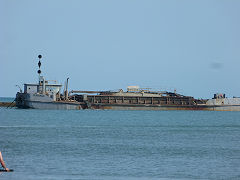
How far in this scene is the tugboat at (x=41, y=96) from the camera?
103125 mm

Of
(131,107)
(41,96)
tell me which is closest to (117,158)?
(41,96)

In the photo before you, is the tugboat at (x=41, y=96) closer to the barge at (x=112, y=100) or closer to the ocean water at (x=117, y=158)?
the barge at (x=112, y=100)

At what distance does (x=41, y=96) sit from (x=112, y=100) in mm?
18712

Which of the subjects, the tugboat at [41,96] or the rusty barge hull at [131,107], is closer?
the tugboat at [41,96]

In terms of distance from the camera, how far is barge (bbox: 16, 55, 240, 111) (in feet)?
342

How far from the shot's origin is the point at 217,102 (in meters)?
120

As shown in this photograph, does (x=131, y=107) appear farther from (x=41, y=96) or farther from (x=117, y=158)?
(x=117, y=158)

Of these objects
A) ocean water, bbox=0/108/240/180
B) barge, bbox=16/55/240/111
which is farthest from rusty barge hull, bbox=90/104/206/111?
ocean water, bbox=0/108/240/180

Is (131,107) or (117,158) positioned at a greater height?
(131,107)

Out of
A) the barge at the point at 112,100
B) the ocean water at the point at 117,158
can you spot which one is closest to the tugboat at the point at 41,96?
the barge at the point at 112,100

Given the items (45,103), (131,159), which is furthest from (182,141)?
(45,103)

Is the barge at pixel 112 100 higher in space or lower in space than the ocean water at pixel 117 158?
higher

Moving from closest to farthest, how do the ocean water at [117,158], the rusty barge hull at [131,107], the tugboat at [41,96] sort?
the ocean water at [117,158]
the tugboat at [41,96]
the rusty barge hull at [131,107]

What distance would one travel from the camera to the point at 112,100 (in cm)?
11606
